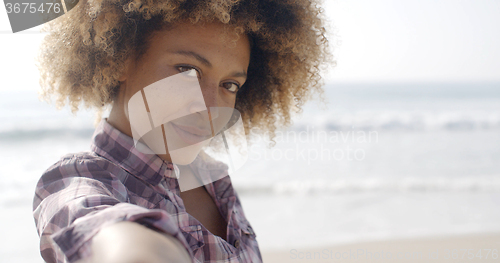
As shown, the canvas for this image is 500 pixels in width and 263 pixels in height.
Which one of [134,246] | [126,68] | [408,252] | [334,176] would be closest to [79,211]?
[134,246]

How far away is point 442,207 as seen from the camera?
15.2ft

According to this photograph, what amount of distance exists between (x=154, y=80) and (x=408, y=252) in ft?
11.1

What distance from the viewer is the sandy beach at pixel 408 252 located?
11.4 feet

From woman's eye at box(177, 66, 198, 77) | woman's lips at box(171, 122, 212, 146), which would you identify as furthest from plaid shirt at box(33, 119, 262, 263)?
woman's eye at box(177, 66, 198, 77)

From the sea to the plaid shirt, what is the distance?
656 millimetres

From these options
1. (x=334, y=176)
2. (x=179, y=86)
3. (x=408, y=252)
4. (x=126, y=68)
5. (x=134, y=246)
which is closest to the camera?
(x=134, y=246)

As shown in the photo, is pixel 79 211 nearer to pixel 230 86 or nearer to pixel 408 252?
pixel 230 86

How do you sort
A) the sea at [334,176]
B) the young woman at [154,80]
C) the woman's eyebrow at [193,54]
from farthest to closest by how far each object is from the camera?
the sea at [334,176] → the woman's eyebrow at [193,54] → the young woman at [154,80]

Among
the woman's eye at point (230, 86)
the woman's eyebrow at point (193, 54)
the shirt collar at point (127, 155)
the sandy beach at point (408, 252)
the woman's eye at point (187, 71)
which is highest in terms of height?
the woman's eyebrow at point (193, 54)

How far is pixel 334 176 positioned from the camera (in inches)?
226

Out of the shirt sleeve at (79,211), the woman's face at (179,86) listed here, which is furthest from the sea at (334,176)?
the shirt sleeve at (79,211)

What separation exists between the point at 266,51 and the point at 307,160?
502 cm

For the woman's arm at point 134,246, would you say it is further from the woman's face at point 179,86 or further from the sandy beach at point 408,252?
the sandy beach at point 408,252

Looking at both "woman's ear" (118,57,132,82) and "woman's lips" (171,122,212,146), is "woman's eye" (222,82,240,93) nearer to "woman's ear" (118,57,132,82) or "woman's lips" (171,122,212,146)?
"woman's lips" (171,122,212,146)
